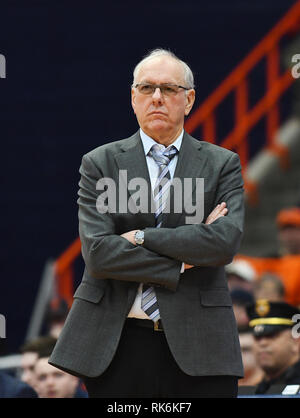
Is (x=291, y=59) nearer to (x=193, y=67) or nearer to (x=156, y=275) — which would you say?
(x=193, y=67)

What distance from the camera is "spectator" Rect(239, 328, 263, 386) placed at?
708 centimetres

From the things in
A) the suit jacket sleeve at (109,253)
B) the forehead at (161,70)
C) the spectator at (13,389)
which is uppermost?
the forehead at (161,70)

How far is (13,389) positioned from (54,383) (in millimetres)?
1013

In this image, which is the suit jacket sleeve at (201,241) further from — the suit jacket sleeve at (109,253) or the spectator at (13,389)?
the spectator at (13,389)

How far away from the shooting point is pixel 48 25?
12.3 meters

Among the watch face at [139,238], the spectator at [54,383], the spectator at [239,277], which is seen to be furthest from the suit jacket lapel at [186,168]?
the spectator at [239,277]

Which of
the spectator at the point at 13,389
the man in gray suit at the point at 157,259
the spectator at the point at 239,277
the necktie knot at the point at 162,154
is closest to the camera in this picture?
the man in gray suit at the point at 157,259

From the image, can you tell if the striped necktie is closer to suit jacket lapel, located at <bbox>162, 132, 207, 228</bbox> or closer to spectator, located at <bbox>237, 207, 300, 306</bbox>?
suit jacket lapel, located at <bbox>162, 132, 207, 228</bbox>

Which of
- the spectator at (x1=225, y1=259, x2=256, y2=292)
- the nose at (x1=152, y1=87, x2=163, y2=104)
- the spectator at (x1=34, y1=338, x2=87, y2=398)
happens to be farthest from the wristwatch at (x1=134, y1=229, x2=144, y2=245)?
the spectator at (x1=225, y1=259, x2=256, y2=292)

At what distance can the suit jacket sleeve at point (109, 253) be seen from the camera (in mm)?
3885

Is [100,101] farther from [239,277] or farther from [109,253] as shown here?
[109,253]

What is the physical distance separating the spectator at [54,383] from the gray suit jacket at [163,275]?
2.83 metres

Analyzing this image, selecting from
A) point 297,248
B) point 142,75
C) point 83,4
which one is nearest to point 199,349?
point 142,75
